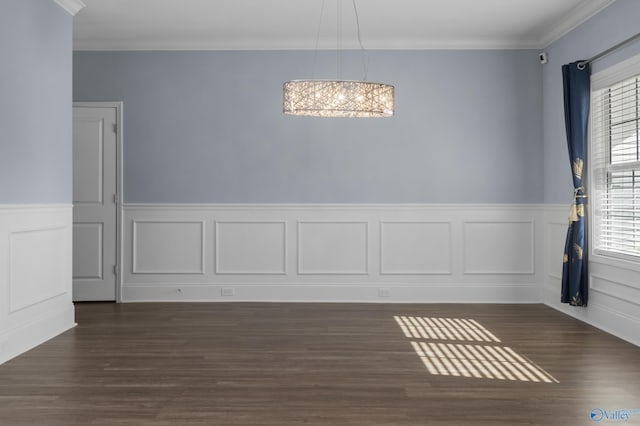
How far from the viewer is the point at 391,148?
252 inches

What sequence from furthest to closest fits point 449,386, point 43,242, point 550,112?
point 550,112 < point 43,242 < point 449,386

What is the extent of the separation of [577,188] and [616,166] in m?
0.43

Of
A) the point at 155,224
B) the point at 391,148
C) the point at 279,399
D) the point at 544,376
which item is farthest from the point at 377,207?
the point at 279,399

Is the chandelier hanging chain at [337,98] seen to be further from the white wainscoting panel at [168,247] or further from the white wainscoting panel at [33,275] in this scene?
the white wainscoting panel at [168,247]

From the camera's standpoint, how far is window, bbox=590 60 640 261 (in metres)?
4.70

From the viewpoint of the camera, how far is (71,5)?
5035mm

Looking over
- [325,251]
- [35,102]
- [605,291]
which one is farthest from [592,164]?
[35,102]

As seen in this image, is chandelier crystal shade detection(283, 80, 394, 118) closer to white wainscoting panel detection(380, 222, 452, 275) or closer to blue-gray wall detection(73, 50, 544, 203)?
blue-gray wall detection(73, 50, 544, 203)

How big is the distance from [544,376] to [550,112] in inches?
136

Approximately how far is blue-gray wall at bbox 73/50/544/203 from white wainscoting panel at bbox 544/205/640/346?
0.62 metres

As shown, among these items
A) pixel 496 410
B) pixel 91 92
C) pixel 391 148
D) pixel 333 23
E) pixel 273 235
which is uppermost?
pixel 333 23

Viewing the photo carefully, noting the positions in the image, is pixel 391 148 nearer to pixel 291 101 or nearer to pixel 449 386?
pixel 291 101

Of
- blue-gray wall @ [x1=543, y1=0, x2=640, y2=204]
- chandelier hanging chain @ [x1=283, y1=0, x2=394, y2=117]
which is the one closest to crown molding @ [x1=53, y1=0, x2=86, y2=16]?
chandelier hanging chain @ [x1=283, y1=0, x2=394, y2=117]
